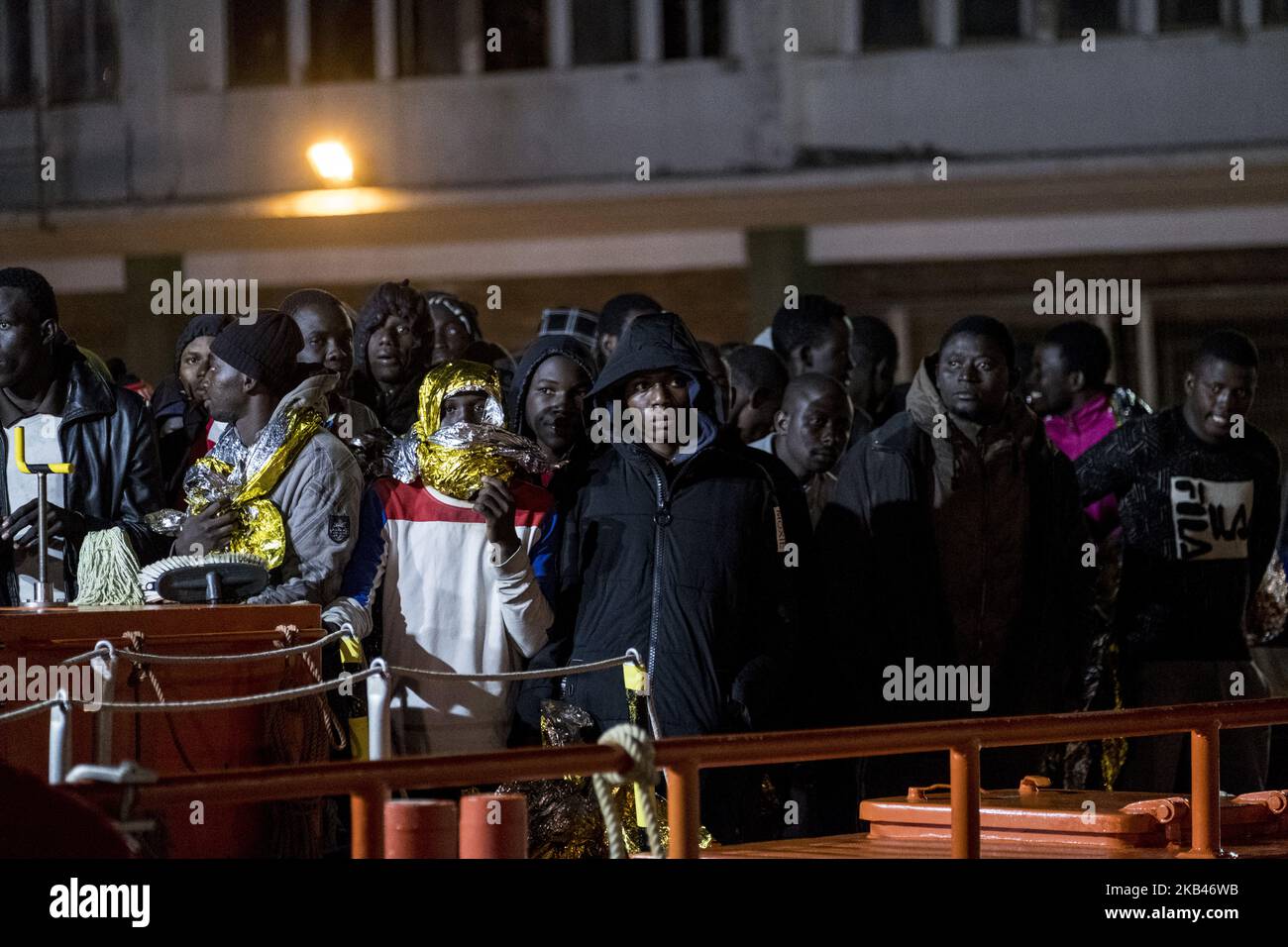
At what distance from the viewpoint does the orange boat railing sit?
12.7 ft

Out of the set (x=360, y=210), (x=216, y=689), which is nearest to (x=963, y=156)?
(x=360, y=210)

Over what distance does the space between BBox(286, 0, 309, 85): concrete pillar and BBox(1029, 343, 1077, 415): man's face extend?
10652 millimetres

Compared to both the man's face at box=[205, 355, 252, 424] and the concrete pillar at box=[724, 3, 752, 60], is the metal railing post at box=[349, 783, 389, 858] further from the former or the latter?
the concrete pillar at box=[724, 3, 752, 60]

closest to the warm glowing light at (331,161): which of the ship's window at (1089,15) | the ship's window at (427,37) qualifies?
the ship's window at (427,37)

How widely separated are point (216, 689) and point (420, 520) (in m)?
1.14

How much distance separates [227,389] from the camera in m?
6.59

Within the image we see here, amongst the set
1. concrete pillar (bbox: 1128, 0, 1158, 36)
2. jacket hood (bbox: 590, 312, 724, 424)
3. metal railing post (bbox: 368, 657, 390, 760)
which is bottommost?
metal railing post (bbox: 368, 657, 390, 760)

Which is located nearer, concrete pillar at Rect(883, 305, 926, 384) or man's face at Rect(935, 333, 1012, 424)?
man's face at Rect(935, 333, 1012, 424)

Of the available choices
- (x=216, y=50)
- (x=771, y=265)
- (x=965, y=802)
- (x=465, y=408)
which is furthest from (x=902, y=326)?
(x=965, y=802)

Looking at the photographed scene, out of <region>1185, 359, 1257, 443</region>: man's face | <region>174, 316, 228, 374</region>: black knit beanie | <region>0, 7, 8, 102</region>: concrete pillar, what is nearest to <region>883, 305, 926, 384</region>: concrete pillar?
<region>0, 7, 8, 102</region>: concrete pillar

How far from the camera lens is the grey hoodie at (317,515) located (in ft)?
20.8

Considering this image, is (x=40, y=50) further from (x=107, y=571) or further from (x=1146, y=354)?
(x=107, y=571)

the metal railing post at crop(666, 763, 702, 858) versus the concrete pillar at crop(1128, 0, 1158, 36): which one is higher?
the concrete pillar at crop(1128, 0, 1158, 36)

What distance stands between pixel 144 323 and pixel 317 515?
42.0 feet
